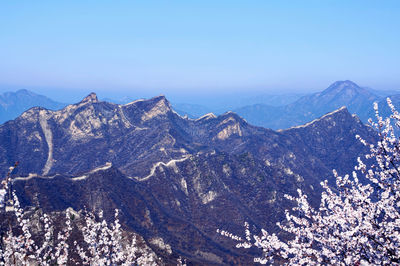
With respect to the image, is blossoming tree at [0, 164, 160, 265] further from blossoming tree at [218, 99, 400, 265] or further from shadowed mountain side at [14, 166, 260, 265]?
shadowed mountain side at [14, 166, 260, 265]

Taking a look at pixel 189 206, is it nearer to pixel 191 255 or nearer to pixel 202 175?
pixel 202 175

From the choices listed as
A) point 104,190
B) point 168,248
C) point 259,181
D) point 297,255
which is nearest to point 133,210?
point 104,190

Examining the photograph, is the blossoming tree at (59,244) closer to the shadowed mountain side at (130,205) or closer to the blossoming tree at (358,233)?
the blossoming tree at (358,233)

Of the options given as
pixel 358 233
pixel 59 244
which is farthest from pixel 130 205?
pixel 358 233

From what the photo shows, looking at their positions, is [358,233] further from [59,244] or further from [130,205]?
[130,205]

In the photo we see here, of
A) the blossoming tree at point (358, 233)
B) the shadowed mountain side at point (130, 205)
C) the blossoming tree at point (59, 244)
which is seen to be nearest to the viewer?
the blossoming tree at point (358, 233)

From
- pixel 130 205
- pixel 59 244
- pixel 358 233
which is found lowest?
pixel 130 205

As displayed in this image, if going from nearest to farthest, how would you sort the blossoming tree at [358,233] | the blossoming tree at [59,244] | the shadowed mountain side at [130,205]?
the blossoming tree at [358,233] < the blossoming tree at [59,244] < the shadowed mountain side at [130,205]

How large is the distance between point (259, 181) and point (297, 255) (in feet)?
598

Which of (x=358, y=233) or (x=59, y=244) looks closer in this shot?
(x=358, y=233)

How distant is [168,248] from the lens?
102438mm

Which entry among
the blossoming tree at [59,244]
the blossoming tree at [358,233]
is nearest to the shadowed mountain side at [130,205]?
the blossoming tree at [59,244]

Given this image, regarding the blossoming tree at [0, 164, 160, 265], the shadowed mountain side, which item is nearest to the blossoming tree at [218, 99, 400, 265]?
the blossoming tree at [0, 164, 160, 265]

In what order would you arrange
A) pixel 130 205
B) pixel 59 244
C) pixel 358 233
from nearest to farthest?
1. pixel 358 233
2. pixel 59 244
3. pixel 130 205
